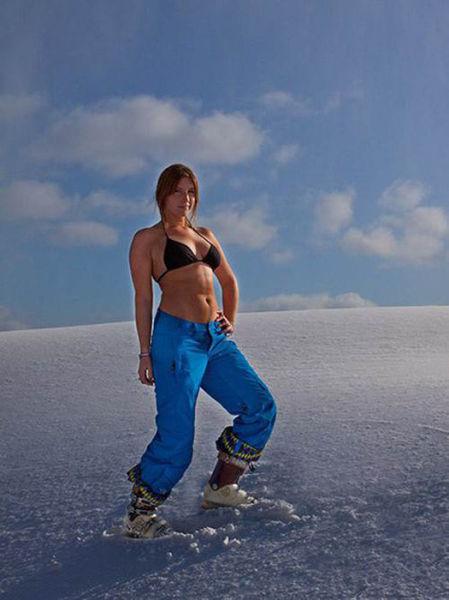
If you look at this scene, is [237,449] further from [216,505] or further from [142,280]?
[142,280]

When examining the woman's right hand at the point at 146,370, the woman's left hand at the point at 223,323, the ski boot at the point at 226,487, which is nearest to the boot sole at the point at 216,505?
the ski boot at the point at 226,487

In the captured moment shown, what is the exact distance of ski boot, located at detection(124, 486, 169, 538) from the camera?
115 inches

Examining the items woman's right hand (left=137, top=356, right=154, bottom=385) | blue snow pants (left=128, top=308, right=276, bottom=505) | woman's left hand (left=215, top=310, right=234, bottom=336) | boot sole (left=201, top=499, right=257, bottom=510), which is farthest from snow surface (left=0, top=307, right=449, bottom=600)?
woman's left hand (left=215, top=310, right=234, bottom=336)

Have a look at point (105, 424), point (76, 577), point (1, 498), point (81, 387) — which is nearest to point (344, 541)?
point (76, 577)

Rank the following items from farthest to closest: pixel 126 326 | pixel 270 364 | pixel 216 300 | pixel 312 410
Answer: pixel 126 326 → pixel 270 364 → pixel 312 410 → pixel 216 300

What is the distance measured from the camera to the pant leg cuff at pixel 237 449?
10.2ft

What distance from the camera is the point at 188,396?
9.53 feet

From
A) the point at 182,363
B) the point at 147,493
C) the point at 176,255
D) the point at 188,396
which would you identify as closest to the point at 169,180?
the point at 176,255

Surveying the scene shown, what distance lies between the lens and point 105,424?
5035 millimetres

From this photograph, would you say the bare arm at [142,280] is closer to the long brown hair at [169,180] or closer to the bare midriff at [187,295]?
the bare midriff at [187,295]

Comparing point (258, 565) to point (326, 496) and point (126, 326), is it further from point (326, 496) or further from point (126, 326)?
point (126, 326)

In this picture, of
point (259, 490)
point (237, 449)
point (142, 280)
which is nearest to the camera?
point (142, 280)

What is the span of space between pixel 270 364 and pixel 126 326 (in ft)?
8.69

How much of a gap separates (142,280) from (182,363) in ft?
1.35
